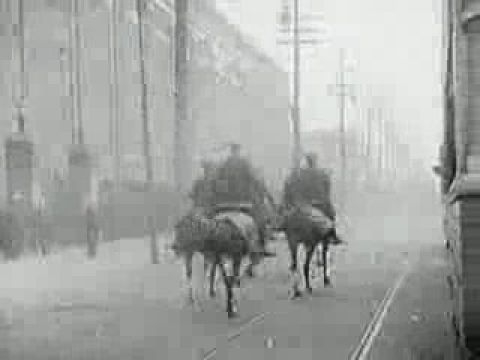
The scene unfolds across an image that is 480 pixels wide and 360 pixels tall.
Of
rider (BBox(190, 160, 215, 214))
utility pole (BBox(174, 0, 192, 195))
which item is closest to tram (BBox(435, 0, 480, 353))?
rider (BBox(190, 160, 215, 214))

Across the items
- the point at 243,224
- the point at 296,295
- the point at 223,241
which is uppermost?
the point at 243,224

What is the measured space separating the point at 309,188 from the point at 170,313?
5.49 m

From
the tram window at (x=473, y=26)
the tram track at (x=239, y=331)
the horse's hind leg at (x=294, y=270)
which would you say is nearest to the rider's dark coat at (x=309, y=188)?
the horse's hind leg at (x=294, y=270)

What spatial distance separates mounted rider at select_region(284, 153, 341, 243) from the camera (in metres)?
21.4

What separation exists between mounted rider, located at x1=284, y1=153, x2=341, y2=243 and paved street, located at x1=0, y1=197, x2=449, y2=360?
173 cm

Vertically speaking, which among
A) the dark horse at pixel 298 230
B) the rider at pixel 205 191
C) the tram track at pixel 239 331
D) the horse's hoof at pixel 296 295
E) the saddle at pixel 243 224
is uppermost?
the rider at pixel 205 191

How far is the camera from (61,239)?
30.4 m

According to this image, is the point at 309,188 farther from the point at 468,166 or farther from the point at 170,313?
the point at 468,166

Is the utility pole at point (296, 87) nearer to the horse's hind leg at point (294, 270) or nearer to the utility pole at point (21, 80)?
the utility pole at point (21, 80)

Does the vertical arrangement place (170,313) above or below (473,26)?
below

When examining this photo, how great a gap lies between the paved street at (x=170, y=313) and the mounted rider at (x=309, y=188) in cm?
173

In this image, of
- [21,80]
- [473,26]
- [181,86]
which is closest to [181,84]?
[181,86]

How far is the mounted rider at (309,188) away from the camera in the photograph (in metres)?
21.4

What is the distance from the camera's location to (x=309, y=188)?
2139 cm
